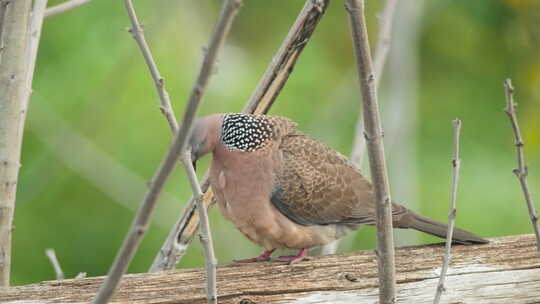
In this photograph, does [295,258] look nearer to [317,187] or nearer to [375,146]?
[317,187]

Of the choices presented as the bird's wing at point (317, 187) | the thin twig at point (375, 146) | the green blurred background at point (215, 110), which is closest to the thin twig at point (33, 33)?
the bird's wing at point (317, 187)

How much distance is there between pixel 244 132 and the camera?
282 centimetres

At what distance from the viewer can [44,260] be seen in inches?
200

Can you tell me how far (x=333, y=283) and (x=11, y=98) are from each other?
112 cm

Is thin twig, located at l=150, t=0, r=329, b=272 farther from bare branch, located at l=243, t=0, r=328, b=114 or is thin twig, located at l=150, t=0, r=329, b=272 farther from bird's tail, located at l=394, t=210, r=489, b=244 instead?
bird's tail, located at l=394, t=210, r=489, b=244

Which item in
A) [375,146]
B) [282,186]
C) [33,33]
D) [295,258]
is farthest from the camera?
[282,186]

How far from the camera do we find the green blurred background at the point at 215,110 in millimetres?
4852

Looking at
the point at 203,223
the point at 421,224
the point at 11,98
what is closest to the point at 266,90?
the point at 421,224

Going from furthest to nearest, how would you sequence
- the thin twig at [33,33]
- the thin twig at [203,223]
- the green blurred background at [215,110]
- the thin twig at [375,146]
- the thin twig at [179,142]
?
1. the green blurred background at [215,110]
2. the thin twig at [33,33]
3. the thin twig at [203,223]
4. the thin twig at [375,146]
5. the thin twig at [179,142]

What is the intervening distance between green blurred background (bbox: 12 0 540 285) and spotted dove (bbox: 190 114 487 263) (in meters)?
1.51

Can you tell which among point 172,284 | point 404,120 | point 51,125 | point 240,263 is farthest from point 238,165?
point 51,125

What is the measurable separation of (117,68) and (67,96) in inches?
21.4

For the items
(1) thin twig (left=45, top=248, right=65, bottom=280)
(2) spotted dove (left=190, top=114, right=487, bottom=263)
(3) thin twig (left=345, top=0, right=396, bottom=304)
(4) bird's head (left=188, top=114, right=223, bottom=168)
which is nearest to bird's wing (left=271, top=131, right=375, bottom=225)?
(2) spotted dove (left=190, top=114, right=487, bottom=263)

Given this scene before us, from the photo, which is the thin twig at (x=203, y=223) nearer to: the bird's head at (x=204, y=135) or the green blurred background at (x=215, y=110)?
the bird's head at (x=204, y=135)
